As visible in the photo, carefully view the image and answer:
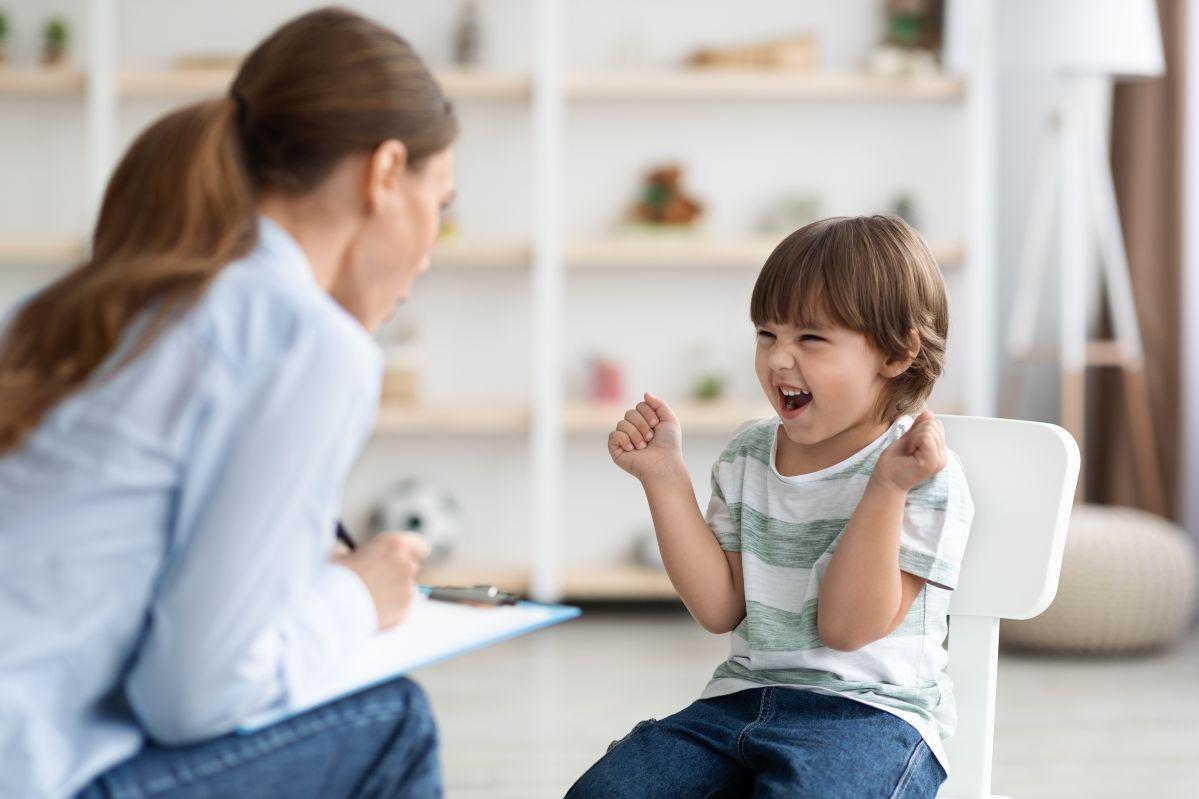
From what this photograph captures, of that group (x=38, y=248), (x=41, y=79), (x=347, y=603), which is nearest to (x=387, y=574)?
(x=347, y=603)

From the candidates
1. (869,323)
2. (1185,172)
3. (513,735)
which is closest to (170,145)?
(869,323)

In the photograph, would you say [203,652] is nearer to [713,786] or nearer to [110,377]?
[110,377]

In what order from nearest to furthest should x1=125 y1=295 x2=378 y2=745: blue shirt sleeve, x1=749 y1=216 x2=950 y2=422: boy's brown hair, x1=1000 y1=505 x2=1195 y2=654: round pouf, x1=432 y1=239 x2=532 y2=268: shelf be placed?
x1=125 y1=295 x2=378 y2=745: blue shirt sleeve, x1=749 y1=216 x2=950 y2=422: boy's brown hair, x1=1000 y1=505 x2=1195 y2=654: round pouf, x1=432 y1=239 x2=532 y2=268: shelf

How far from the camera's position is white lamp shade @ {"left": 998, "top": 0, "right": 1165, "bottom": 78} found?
3.20 m

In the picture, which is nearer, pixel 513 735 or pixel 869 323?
pixel 869 323

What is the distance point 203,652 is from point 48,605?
0.12 meters

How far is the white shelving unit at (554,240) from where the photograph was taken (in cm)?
350

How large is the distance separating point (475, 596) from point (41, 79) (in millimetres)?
2904

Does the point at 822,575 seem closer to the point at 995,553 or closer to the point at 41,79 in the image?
the point at 995,553

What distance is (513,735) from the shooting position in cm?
248

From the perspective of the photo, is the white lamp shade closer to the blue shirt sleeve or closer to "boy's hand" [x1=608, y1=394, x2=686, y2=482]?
"boy's hand" [x1=608, y1=394, x2=686, y2=482]

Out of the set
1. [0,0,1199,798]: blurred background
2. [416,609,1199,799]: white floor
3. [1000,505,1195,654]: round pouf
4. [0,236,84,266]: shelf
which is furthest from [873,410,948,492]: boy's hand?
[0,236,84,266]: shelf

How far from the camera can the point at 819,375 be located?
1.24 metres

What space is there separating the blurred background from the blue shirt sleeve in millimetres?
2470
